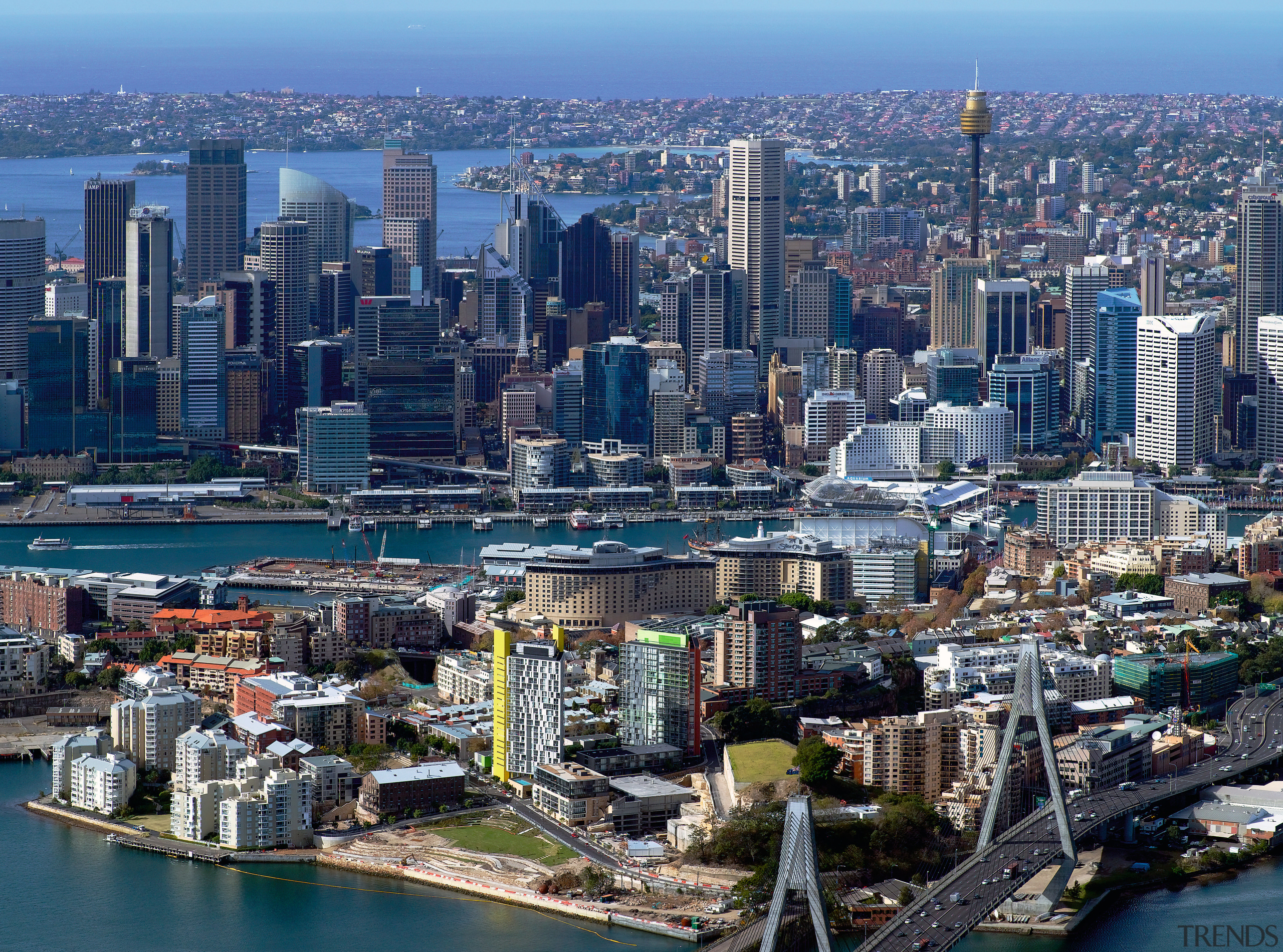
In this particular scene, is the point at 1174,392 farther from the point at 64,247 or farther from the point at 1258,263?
the point at 64,247

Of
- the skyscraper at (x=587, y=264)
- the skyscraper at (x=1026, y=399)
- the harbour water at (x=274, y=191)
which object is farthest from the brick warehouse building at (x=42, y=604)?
the harbour water at (x=274, y=191)

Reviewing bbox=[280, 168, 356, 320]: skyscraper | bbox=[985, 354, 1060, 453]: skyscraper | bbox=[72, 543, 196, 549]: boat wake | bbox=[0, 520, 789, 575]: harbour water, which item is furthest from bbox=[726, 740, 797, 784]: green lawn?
bbox=[280, 168, 356, 320]: skyscraper

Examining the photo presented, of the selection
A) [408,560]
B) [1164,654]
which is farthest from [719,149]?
[1164,654]

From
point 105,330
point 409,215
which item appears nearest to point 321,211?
point 409,215

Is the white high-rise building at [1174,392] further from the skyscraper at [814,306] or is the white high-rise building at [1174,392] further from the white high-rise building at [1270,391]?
the skyscraper at [814,306]

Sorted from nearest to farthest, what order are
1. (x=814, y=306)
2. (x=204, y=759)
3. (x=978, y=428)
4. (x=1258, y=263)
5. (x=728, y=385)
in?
(x=204, y=759)
(x=978, y=428)
(x=728, y=385)
(x=1258, y=263)
(x=814, y=306)

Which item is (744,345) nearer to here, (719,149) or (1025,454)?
(1025,454)
